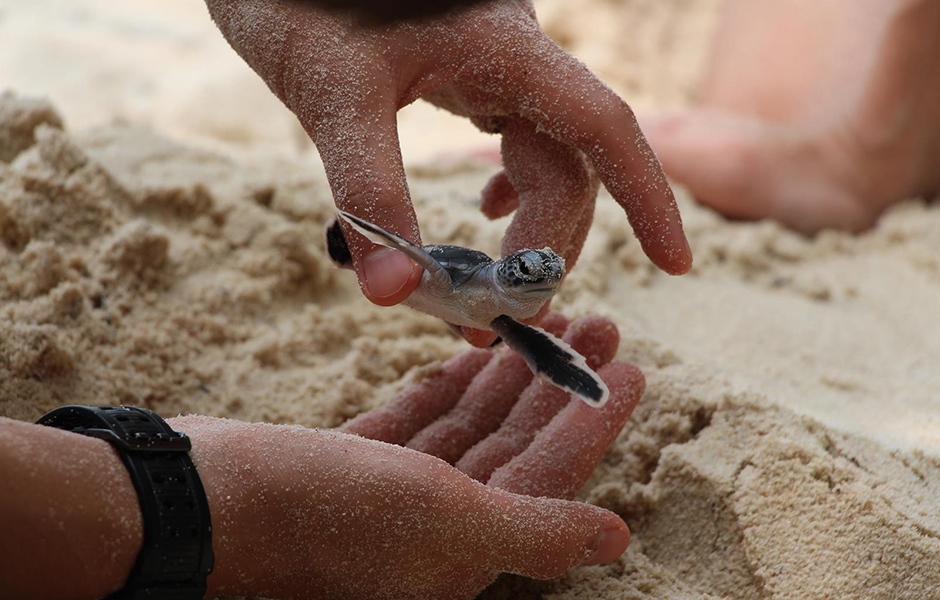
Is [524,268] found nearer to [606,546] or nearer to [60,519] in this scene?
[606,546]

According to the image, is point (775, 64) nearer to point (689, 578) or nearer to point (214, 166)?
point (214, 166)

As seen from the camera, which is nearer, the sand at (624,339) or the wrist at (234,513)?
the wrist at (234,513)

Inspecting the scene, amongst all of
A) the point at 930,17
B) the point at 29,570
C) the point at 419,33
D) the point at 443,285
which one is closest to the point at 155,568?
the point at 29,570

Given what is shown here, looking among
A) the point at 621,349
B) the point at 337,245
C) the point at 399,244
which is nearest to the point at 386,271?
the point at 399,244

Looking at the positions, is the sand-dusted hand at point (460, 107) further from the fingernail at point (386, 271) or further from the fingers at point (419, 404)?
the fingers at point (419, 404)

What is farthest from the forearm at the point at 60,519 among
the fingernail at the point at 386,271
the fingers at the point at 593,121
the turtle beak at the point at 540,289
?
the fingers at the point at 593,121

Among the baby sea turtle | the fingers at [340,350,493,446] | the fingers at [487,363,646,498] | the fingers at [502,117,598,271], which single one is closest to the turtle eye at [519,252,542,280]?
the baby sea turtle
